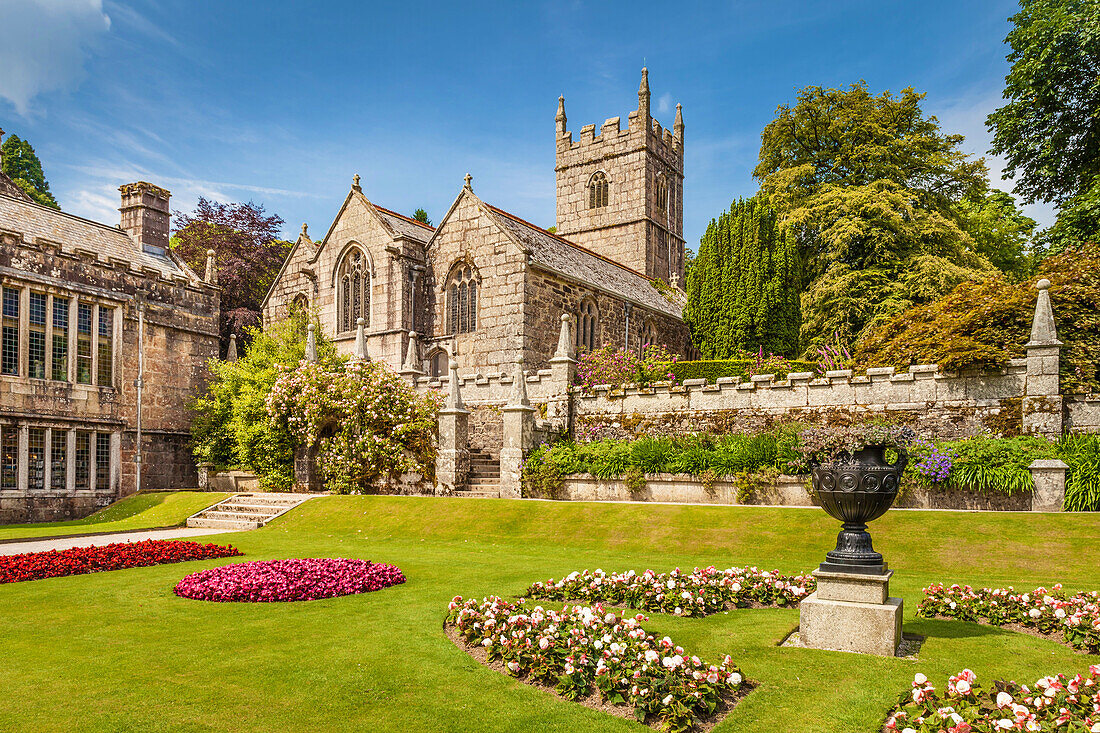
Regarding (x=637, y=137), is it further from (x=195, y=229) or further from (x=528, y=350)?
(x=195, y=229)

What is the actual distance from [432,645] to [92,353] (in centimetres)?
2104

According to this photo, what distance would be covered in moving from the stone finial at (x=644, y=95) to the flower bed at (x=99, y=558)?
40478 mm

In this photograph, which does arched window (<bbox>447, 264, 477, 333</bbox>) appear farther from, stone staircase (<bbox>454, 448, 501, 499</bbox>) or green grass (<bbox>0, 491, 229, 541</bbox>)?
green grass (<bbox>0, 491, 229, 541</bbox>)

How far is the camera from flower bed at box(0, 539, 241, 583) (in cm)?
→ 1063

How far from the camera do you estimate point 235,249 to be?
129 feet

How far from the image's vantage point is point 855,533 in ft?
22.2

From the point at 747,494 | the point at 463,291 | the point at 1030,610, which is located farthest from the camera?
the point at 463,291

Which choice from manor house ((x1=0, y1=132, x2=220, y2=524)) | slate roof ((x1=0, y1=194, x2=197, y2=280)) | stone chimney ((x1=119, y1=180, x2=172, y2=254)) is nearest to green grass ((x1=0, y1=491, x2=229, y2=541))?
manor house ((x1=0, y1=132, x2=220, y2=524))

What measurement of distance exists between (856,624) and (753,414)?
44.1 ft

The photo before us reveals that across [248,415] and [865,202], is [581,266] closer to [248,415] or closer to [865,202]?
[865,202]

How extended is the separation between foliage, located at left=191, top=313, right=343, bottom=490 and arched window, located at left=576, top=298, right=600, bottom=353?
10699 mm

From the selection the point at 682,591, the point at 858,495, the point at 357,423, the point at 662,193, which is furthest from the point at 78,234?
the point at 662,193

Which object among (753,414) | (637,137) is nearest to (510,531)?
(753,414)

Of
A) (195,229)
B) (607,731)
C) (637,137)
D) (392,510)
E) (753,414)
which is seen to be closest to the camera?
(607,731)
